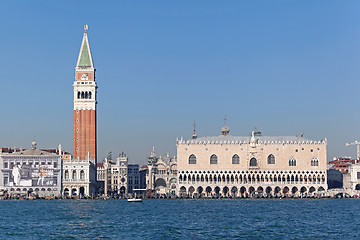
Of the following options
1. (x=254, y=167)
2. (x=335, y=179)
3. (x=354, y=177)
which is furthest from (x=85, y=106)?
(x=354, y=177)

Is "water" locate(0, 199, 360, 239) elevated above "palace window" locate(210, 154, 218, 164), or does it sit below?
below

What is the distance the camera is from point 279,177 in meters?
138

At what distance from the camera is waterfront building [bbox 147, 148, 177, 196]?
15912 centimetres

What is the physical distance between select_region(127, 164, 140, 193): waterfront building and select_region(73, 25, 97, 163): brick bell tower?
41.9 meters

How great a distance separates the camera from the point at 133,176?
617 feet

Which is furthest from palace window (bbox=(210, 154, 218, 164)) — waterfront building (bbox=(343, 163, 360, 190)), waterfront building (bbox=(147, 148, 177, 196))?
waterfront building (bbox=(343, 163, 360, 190))

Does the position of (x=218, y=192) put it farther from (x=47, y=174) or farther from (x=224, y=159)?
(x=47, y=174)

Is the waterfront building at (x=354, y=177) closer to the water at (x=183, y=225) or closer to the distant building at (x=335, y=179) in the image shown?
the distant building at (x=335, y=179)

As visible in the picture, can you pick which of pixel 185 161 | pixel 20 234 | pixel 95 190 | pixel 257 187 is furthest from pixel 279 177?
pixel 20 234

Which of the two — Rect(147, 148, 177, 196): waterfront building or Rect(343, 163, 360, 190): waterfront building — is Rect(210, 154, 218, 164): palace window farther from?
Rect(343, 163, 360, 190): waterfront building

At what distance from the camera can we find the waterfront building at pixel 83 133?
136 meters

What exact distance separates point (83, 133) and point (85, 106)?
233 inches

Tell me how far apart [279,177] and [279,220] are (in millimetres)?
69611

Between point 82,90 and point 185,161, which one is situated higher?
point 82,90
